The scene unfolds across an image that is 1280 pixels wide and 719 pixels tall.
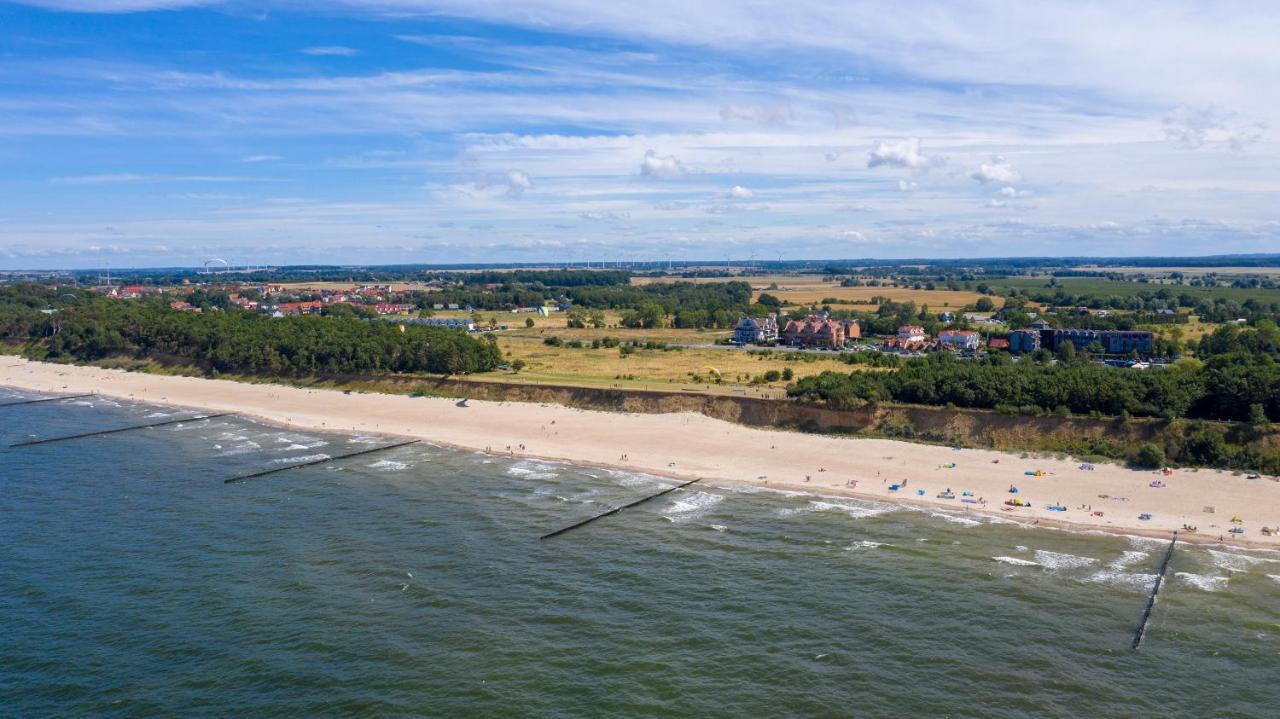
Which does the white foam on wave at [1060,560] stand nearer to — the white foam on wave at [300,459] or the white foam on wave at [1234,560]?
the white foam on wave at [1234,560]

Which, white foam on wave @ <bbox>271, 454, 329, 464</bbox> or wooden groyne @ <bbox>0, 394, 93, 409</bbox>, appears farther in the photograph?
wooden groyne @ <bbox>0, 394, 93, 409</bbox>

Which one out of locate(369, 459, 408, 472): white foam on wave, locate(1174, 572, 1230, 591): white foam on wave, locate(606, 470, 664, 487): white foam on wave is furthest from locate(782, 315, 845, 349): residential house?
locate(1174, 572, 1230, 591): white foam on wave

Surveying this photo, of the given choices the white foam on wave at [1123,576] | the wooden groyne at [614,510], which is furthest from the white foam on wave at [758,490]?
the white foam on wave at [1123,576]

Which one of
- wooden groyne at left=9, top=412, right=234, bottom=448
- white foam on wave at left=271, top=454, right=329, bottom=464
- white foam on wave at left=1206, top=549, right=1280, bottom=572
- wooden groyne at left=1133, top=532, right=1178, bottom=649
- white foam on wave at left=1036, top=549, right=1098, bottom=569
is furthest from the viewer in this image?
wooden groyne at left=9, top=412, right=234, bottom=448

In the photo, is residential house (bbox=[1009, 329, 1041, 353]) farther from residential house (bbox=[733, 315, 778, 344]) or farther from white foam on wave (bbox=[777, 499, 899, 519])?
white foam on wave (bbox=[777, 499, 899, 519])

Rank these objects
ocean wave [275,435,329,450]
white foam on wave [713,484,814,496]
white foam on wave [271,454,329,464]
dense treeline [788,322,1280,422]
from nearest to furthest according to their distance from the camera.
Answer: white foam on wave [713,484,814,496], dense treeline [788,322,1280,422], white foam on wave [271,454,329,464], ocean wave [275,435,329,450]

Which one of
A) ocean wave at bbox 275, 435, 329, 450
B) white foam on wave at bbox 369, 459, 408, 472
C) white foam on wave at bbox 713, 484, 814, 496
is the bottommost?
white foam on wave at bbox 713, 484, 814, 496

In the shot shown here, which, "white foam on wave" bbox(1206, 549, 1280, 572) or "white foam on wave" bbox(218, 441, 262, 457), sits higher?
"white foam on wave" bbox(218, 441, 262, 457)
